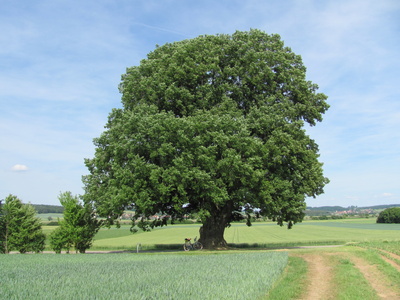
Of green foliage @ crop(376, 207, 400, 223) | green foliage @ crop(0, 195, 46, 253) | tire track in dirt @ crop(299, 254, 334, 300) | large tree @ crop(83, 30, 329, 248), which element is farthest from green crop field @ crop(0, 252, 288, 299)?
green foliage @ crop(376, 207, 400, 223)

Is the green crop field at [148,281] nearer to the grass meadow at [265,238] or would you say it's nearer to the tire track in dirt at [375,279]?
the tire track in dirt at [375,279]

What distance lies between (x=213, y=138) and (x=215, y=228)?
34.9ft

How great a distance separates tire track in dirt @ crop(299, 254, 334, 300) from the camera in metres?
14.5

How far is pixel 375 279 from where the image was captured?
55.4 feet

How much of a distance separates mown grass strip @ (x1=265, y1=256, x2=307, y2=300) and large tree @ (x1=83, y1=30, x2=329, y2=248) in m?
9.67

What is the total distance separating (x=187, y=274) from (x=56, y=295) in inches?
250

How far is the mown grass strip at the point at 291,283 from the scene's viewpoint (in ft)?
45.9

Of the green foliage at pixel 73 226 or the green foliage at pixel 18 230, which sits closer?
the green foliage at pixel 73 226

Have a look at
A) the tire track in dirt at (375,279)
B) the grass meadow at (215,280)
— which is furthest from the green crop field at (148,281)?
the tire track in dirt at (375,279)

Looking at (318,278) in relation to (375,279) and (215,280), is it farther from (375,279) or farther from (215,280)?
(215,280)

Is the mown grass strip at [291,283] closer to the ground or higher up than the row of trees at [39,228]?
closer to the ground

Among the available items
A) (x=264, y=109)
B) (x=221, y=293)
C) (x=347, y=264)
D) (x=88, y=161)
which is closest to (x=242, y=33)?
(x=264, y=109)

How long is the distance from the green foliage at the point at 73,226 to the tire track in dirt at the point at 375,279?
82.9ft

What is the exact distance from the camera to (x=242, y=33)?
3722cm
